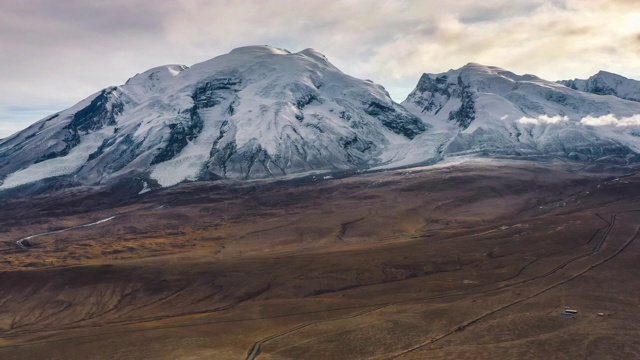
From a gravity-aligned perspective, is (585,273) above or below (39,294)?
below

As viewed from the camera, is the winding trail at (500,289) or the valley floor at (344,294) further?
the winding trail at (500,289)

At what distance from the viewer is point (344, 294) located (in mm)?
97875

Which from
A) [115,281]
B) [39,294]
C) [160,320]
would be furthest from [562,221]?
[39,294]

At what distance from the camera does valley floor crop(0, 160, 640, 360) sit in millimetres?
62125

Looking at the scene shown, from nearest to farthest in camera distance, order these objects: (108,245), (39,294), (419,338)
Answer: (419,338), (39,294), (108,245)

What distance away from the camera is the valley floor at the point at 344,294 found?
204 feet

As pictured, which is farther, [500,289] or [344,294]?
[344,294]

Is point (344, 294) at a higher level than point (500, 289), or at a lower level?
higher

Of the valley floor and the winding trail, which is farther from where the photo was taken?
the winding trail

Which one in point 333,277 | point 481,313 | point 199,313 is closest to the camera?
point 481,313

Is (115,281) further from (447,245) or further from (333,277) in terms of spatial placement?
(447,245)

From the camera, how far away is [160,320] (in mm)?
93438

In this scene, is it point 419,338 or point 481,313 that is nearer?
point 419,338

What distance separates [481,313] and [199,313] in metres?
53.0
